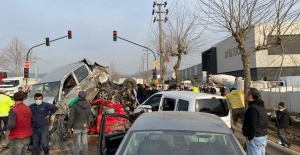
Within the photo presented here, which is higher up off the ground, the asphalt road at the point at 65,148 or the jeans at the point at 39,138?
the jeans at the point at 39,138

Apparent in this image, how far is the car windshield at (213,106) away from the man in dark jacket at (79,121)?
105 inches

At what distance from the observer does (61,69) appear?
14312mm

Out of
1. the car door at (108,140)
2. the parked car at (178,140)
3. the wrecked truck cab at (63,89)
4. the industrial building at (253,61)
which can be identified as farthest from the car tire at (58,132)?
the industrial building at (253,61)

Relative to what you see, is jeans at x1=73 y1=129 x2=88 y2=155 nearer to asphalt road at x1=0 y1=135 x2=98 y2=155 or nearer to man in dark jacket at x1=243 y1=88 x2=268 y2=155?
asphalt road at x1=0 y1=135 x2=98 y2=155

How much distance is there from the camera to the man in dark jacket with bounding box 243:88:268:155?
18.7ft

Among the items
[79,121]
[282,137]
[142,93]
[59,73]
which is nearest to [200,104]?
[79,121]

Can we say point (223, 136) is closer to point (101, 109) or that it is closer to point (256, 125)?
point (256, 125)

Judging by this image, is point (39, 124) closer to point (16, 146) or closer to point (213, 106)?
point (16, 146)

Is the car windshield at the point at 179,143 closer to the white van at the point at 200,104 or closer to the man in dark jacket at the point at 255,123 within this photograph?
the man in dark jacket at the point at 255,123

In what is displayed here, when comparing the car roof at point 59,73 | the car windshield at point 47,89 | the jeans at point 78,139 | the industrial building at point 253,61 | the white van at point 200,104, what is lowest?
the jeans at point 78,139

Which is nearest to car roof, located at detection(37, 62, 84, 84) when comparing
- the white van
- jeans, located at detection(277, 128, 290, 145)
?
the white van

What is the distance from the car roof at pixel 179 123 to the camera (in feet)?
12.4

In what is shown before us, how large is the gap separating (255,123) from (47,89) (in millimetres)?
9122

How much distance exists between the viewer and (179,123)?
3.91 metres
